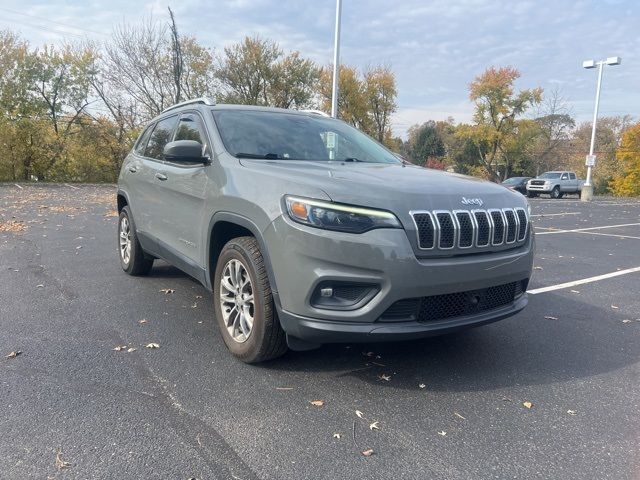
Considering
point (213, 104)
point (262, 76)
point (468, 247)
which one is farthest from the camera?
point (262, 76)

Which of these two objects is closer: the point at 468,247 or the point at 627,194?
the point at 468,247

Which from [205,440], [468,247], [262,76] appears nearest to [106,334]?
[205,440]

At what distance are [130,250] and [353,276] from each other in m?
3.70

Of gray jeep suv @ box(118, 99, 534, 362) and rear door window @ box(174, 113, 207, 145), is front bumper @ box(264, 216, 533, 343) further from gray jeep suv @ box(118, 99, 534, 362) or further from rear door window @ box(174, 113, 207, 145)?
rear door window @ box(174, 113, 207, 145)

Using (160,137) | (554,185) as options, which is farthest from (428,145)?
(160,137)

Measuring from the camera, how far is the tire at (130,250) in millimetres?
5375

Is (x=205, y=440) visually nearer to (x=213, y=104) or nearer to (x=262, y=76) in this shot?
(x=213, y=104)

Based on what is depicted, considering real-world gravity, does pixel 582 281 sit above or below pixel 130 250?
below

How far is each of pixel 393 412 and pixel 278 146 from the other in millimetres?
2190

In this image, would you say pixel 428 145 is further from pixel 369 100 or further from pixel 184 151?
pixel 184 151

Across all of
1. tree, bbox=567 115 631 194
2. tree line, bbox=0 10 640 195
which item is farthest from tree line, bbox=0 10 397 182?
tree, bbox=567 115 631 194

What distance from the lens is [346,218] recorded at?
8.81ft

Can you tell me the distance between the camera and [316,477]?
7.09 ft

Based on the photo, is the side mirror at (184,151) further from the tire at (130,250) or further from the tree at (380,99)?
the tree at (380,99)
